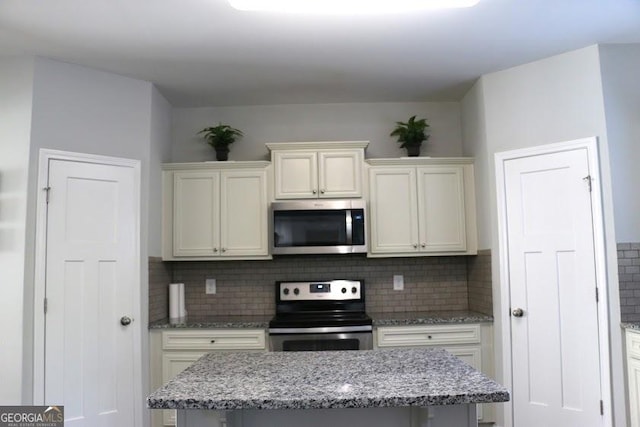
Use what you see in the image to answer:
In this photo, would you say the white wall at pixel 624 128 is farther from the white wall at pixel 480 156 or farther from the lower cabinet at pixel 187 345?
the lower cabinet at pixel 187 345

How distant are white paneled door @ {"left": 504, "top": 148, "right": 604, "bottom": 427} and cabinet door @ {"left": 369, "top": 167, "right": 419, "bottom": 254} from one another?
73cm

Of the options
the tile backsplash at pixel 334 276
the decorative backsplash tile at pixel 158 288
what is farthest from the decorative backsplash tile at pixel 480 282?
the decorative backsplash tile at pixel 158 288

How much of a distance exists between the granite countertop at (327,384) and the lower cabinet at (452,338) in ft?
4.59

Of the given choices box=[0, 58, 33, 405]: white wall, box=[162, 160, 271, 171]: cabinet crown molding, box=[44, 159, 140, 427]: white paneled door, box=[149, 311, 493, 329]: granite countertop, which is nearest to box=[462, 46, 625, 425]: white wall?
box=[149, 311, 493, 329]: granite countertop

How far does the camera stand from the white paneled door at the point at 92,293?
2957mm

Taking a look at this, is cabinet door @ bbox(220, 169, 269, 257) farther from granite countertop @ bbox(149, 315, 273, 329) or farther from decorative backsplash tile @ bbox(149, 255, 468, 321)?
granite countertop @ bbox(149, 315, 273, 329)

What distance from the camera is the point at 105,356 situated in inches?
123

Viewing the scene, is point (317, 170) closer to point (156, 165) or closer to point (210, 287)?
point (156, 165)

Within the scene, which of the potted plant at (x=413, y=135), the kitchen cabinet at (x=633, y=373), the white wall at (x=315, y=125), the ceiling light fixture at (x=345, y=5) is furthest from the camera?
the white wall at (x=315, y=125)

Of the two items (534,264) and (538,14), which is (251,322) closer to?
(534,264)

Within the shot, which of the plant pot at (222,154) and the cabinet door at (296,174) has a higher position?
the plant pot at (222,154)

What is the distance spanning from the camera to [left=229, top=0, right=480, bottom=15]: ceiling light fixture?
2.31m

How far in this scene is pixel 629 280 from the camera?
2.81 metres

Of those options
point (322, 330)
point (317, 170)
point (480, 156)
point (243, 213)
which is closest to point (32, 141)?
point (243, 213)
